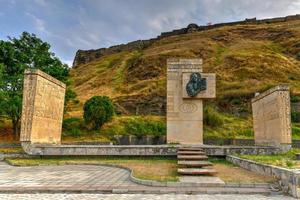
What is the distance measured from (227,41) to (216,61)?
15.6 m

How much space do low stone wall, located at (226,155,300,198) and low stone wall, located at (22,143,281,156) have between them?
2813mm

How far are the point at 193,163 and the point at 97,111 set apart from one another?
13.2 m

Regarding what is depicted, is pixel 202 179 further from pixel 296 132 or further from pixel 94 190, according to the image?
pixel 296 132

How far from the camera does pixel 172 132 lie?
1463 cm

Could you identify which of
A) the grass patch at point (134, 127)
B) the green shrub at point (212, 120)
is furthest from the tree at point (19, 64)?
the green shrub at point (212, 120)

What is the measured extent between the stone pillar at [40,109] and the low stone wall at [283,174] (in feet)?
28.4

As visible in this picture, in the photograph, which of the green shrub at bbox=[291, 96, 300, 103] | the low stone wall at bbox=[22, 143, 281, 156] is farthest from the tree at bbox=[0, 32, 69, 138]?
the green shrub at bbox=[291, 96, 300, 103]

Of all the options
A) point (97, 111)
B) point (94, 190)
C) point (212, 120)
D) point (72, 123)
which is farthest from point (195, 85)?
point (212, 120)

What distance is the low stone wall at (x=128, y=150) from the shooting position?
11945 millimetres

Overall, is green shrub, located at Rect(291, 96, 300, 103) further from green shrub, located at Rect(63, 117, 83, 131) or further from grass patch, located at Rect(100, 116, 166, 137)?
green shrub, located at Rect(63, 117, 83, 131)

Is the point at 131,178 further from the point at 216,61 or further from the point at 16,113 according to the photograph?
the point at 216,61

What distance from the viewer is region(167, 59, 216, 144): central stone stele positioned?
14.5 meters

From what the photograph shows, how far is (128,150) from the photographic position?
1199 cm

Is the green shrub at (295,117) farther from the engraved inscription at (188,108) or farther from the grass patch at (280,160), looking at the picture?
the grass patch at (280,160)
